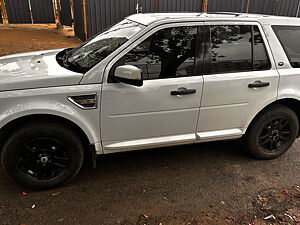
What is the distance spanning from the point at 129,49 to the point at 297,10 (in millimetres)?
12009

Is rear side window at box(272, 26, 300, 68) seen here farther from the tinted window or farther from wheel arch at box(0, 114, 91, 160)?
wheel arch at box(0, 114, 91, 160)

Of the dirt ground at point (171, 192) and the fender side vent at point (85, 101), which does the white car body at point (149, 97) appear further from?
the dirt ground at point (171, 192)

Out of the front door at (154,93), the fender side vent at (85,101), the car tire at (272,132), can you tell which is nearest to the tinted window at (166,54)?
the front door at (154,93)

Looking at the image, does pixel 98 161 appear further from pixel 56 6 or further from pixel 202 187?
pixel 56 6

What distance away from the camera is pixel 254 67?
320 centimetres

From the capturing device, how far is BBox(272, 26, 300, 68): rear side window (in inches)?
130

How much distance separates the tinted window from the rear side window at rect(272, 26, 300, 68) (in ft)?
3.75

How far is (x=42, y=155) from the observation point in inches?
112

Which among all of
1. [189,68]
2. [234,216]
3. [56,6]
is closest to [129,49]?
[189,68]

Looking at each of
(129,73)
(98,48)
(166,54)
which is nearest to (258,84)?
(166,54)

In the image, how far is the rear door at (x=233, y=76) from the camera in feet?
10.0

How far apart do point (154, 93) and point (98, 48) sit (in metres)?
0.88

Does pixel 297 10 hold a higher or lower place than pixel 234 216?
higher

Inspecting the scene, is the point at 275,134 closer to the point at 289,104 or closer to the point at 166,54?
the point at 289,104
